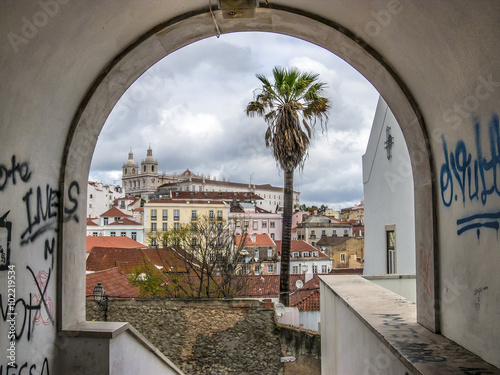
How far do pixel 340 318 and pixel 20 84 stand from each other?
14.2 feet

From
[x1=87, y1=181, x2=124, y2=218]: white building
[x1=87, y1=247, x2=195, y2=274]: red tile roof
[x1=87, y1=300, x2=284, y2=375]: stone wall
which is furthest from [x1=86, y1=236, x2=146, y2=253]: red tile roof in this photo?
[x1=87, y1=181, x2=124, y2=218]: white building

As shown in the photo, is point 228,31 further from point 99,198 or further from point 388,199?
point 99,198

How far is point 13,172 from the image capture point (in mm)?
2877

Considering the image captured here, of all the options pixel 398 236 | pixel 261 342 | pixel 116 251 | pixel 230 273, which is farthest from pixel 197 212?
pixel 398 236

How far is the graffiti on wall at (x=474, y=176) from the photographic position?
2.34 m

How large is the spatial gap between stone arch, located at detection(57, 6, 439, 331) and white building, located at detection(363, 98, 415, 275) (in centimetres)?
610

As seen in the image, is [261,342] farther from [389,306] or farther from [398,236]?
[389,306]

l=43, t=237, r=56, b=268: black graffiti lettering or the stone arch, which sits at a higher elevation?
the stone arch

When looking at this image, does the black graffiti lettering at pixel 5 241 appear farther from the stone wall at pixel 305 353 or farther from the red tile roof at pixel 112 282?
the red tile roof at pixel 112 282

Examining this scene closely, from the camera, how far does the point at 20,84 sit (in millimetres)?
2773

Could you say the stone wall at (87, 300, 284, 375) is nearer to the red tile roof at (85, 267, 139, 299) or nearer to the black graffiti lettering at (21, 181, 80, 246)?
the red tile roof at (85, 267, 139, 299)

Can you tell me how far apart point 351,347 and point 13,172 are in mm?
3723

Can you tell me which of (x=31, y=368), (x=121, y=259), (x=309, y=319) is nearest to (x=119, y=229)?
(x=121, y=259)

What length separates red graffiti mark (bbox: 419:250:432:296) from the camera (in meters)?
3.40
